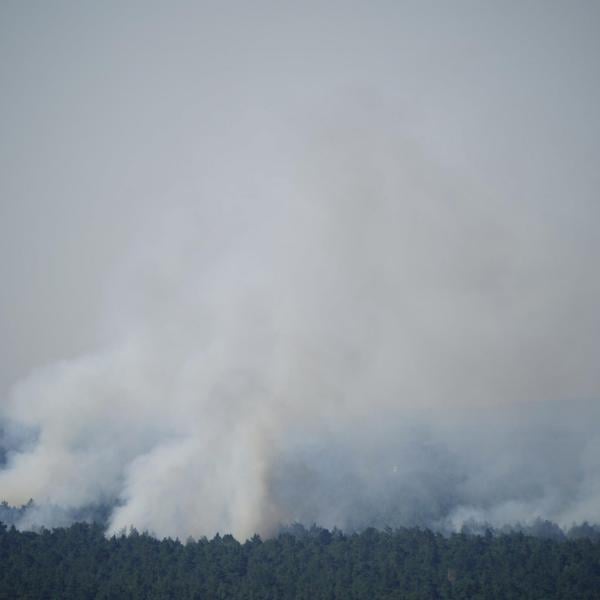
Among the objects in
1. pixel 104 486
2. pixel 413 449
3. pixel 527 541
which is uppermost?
pixel 413 449

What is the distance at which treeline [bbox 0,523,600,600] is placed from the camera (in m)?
56.1

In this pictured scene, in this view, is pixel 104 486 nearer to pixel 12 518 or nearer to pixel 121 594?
pixel 12 518

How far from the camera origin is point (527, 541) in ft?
214

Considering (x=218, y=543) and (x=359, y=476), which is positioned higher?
(x=359, y=476)

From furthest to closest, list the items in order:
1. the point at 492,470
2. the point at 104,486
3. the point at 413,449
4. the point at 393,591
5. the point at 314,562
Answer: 1. the point at 413,449
2. the point at 492,470
3. the point at 104,486
4. the point at 314,562
5. the point at 393,591

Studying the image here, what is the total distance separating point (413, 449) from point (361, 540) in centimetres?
4597

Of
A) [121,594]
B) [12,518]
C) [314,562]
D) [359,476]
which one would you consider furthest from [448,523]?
[12,518]

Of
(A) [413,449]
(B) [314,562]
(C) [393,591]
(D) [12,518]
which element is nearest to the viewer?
(C) [393,591]

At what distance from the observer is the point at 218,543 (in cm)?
6825

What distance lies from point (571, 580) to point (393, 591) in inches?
557

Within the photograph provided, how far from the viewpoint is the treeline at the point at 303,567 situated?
56094 millimetres

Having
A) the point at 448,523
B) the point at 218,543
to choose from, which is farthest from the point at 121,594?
the point at 448,523

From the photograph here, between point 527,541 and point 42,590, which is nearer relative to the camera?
point 42,590

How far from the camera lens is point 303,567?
6169 cm
